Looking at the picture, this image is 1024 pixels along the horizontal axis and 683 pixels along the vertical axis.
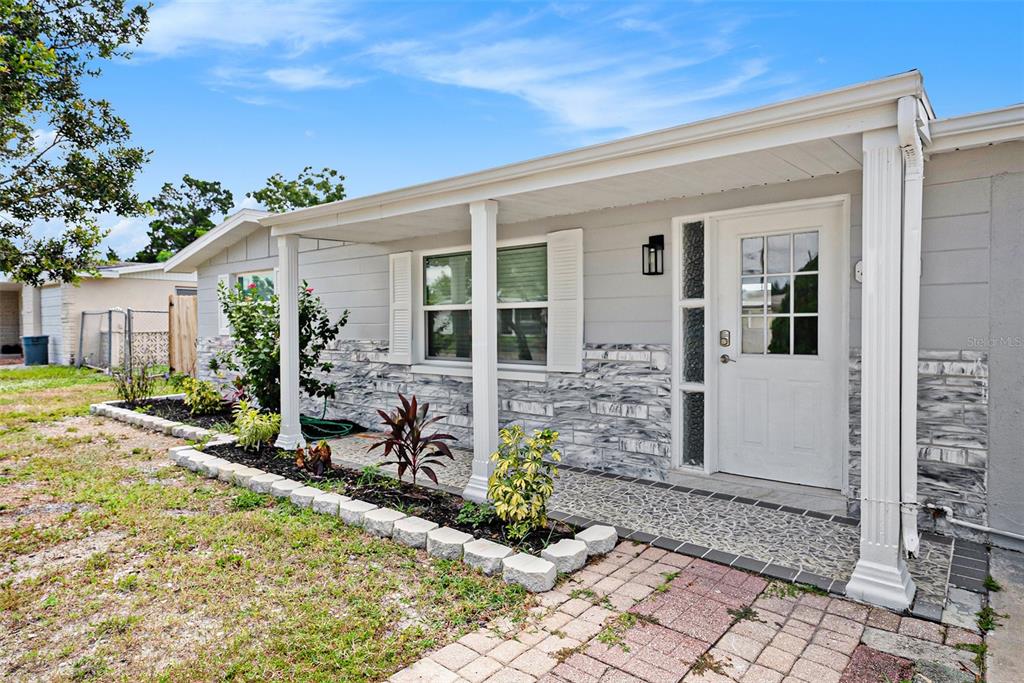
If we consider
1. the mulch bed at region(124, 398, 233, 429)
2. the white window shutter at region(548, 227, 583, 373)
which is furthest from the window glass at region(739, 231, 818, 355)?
the mulch bed at region(124, 398, 233, 429)

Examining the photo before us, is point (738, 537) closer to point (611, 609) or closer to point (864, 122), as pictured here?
point (611, 609)

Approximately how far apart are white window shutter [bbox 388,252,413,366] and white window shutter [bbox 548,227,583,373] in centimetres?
188

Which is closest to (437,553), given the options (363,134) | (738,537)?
(738,537)

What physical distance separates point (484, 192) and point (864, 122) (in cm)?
227

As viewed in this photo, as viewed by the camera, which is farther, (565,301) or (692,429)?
(565,301)

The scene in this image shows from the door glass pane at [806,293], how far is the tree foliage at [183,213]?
2699 centimetres

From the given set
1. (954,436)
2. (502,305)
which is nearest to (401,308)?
(502,305)

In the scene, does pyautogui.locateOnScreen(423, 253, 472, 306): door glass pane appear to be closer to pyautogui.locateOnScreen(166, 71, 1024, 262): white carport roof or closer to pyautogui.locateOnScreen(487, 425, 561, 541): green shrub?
pyautogui.locateOnScreen(166, 71, 1024, 262): white carport roof

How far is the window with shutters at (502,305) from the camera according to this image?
5.39m

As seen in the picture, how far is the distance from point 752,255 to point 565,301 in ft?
5.07

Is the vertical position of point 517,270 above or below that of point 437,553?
above

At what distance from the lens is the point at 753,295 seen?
4285 mm

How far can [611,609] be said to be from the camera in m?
2.72

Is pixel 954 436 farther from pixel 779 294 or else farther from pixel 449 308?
pixel 449 308
